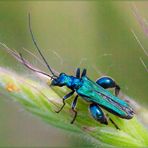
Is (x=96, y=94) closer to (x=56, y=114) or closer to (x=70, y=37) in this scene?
(x=56, y=114)

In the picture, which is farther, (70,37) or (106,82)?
(70,37)

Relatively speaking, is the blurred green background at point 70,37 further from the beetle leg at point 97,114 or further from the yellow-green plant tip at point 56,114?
the yellow-green plant tip at point 56,114

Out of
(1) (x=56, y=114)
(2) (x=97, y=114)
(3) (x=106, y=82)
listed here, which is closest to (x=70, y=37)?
(3) (x=106, y=82)

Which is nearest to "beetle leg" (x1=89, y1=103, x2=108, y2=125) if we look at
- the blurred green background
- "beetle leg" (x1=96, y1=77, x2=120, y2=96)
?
"beetle leg" (x1=96, y1=77, x2=120, y2=96)

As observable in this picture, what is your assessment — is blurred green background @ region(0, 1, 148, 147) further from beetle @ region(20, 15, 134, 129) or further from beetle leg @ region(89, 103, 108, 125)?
beetle leg @ region(89, 103, 108, 125)

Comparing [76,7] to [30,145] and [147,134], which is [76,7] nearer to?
[30,145]

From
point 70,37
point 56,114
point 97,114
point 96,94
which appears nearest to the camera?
point 56,114
